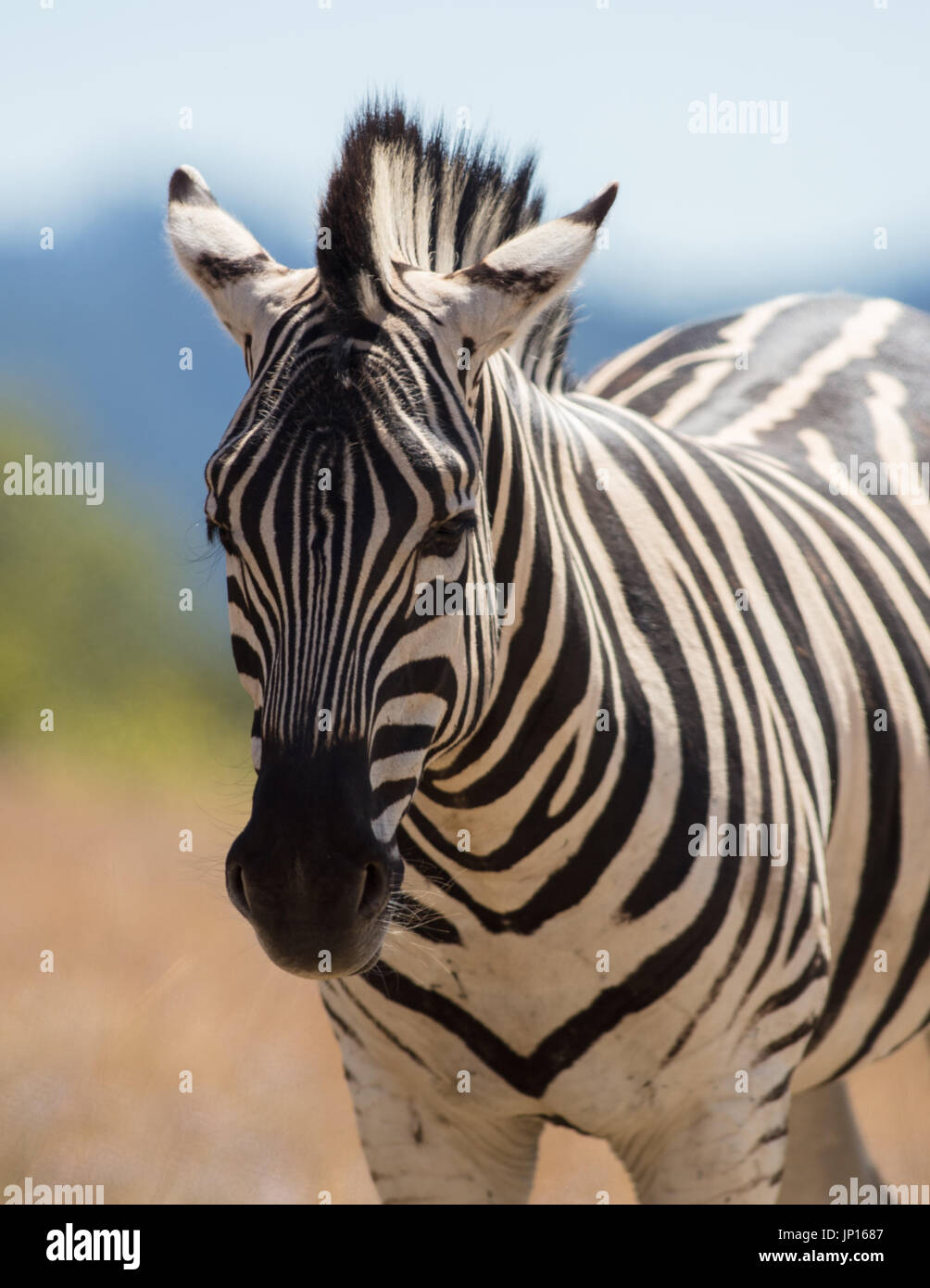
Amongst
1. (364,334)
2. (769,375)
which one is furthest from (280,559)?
(769,375)

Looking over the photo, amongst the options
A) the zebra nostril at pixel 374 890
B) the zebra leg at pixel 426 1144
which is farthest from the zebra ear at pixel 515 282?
the zebra leg at pixel 426 1144

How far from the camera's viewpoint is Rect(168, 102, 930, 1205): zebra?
212 cm

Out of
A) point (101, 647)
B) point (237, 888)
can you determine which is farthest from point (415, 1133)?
point (101, 647)

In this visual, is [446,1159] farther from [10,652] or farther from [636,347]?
[10,652]

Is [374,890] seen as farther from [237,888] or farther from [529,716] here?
[529,716]

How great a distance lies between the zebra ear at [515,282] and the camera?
231cm

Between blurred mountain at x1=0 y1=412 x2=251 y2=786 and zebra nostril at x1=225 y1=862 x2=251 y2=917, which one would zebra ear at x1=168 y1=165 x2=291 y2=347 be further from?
blurred mountain at x1=0 y1=412 x2=251 y2=786

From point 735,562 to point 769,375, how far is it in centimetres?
142

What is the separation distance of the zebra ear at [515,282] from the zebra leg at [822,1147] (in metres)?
3.24

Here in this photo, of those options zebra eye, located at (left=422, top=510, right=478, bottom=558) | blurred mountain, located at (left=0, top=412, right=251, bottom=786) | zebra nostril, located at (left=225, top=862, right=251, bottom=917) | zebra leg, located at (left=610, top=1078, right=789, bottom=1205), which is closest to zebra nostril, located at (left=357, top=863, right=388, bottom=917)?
zebra nostril, located at (left=225, top=862, right=251, bottom=917)

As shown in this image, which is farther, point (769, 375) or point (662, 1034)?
point (769, 375)

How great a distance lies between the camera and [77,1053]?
654 centimetres

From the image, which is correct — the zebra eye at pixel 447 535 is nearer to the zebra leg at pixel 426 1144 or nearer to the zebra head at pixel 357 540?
the zebra head at pixel 357 540

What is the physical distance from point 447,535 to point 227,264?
0.77 meters
